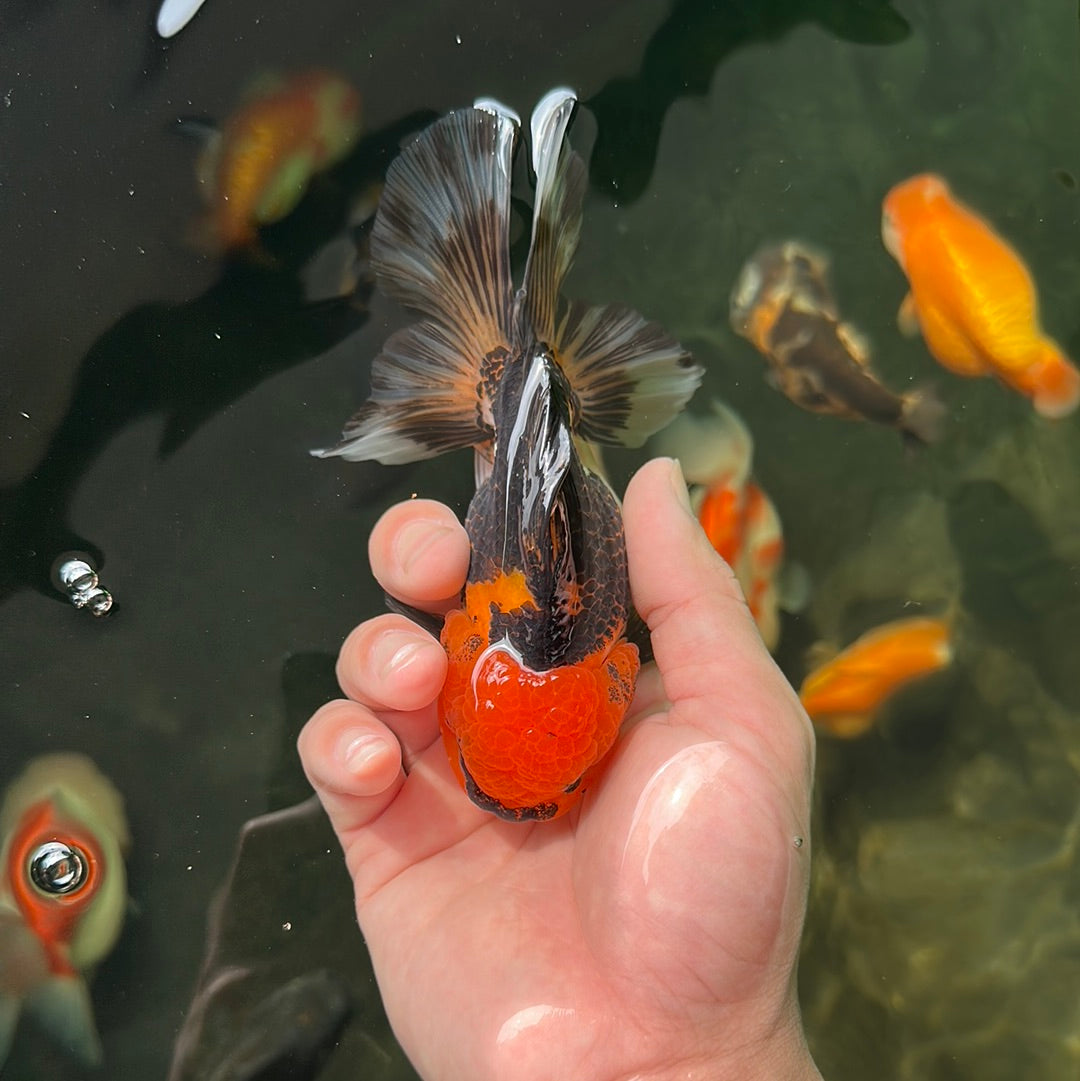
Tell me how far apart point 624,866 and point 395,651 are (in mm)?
623

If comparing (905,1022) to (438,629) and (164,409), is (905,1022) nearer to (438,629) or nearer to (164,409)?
(438,629)

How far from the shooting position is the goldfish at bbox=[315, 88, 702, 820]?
1.80 m

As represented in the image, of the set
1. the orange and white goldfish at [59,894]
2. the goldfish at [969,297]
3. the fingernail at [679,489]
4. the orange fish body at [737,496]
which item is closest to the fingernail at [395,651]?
the fingernail at [679,489]

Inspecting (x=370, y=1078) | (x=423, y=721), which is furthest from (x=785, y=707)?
(x=370, y=1078)

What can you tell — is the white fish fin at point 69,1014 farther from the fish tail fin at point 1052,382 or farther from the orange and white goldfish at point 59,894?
the fish tail fin at point 1052,382

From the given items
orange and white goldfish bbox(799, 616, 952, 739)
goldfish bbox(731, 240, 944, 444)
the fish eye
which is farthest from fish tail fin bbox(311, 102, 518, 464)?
orange and white goldfish bbox(799, 616, 952, 739)

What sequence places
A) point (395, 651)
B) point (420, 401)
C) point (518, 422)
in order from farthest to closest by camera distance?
point (420, 401) → point (395, 651) → point (518, 422)

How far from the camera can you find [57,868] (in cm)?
252

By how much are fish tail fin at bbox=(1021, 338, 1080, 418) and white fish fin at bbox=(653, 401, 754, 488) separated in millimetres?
865

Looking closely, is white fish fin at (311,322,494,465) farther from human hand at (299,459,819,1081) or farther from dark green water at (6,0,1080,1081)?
dark green water at (6,0,1080,1081)

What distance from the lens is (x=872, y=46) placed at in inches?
118

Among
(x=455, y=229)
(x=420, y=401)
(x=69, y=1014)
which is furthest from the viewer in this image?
(x=69, y=1014)

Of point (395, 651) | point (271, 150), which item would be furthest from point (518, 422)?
point (271, 150)

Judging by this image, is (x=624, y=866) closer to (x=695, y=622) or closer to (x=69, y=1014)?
(x=695, y=622)
